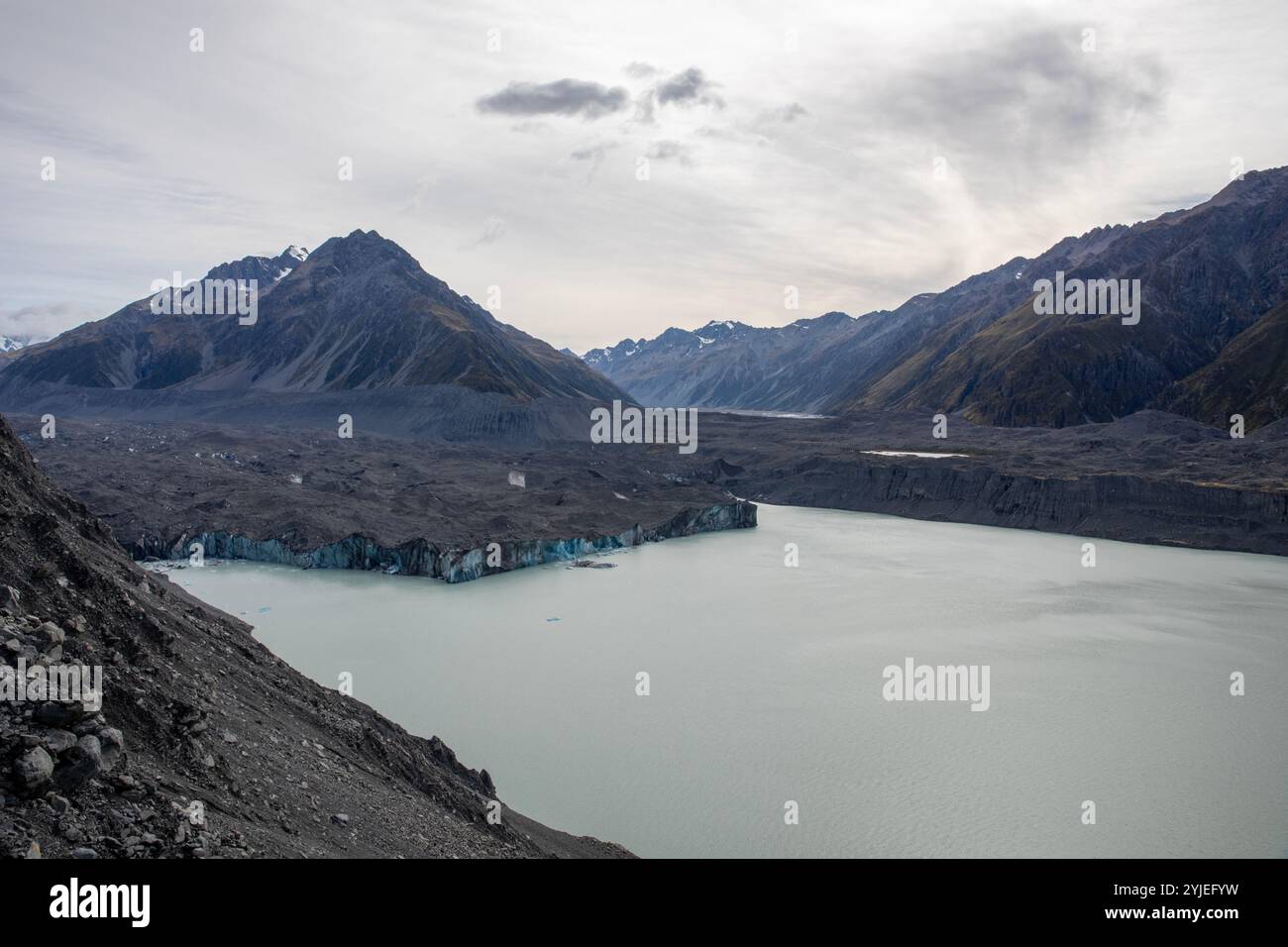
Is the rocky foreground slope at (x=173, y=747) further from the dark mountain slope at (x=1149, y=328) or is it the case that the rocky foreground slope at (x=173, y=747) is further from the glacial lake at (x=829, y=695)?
the dark mountain slope at (x=1149, y=328)

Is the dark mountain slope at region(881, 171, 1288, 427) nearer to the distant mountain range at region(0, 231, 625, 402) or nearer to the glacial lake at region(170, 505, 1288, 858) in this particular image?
the distant mountain range at region(0, 231, 625, 402)

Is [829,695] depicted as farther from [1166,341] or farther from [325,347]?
[325,347]

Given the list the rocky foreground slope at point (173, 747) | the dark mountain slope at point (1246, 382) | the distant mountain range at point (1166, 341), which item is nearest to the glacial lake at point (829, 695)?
the rocky foreground slope at point (173, 747)

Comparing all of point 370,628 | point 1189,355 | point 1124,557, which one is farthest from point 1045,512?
point 1189,355

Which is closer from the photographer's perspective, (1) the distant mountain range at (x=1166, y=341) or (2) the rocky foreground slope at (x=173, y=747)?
(2) the rocky foreground slope at (x=173, y=747)

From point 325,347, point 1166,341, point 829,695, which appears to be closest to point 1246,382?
point 1166,341

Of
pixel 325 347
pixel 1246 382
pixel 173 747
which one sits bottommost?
pixel 173 747
